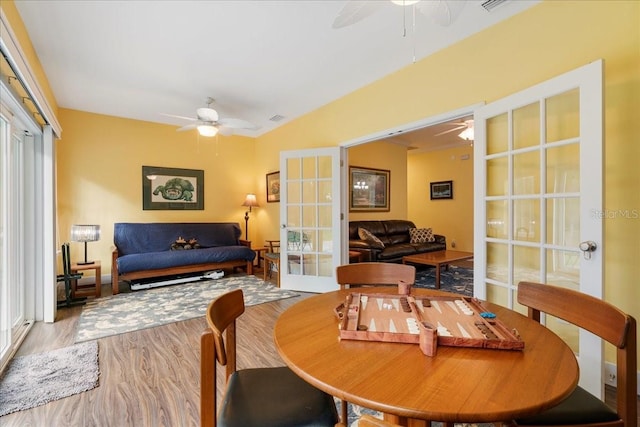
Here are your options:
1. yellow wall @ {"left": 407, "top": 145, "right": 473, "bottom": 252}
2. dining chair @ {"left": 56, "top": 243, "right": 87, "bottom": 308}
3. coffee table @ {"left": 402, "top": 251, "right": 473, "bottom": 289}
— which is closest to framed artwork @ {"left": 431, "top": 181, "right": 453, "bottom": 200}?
yellow wall @ {"left": 407, "top": 145, "right": 473, "bottom": 252}

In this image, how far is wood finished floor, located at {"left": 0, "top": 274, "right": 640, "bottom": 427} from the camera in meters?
1.56

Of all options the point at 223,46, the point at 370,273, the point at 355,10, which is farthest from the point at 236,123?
the point at 370,273

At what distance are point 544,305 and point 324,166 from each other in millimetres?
3002

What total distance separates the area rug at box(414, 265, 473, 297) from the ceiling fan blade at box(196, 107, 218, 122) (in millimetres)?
3501

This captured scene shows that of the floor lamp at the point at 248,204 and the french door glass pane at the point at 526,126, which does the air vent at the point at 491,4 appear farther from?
the floor lamp at the point at 248,204

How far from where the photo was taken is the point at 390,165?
6.20 meters

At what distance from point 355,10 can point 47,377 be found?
2.96m

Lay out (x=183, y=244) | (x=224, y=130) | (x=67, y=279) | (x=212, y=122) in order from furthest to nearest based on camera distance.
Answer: (x=183, y=244), (x=224, y=130), (x=212, y=122), (x=67, y=279)

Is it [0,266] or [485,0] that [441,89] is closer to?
[485,0]

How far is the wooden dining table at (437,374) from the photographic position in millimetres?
631

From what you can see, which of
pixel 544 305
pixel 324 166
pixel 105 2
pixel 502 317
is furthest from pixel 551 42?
pixel 105 2

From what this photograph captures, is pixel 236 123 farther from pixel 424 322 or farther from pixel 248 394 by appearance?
pixel 424 322

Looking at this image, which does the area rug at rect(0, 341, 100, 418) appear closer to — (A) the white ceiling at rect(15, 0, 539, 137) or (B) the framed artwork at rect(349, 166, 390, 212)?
(A) the white ceiling at rect(15, 0, 539, 137)

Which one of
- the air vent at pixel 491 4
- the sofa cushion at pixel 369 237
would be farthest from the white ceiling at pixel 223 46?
the sofa cushion at pixel 369 237
